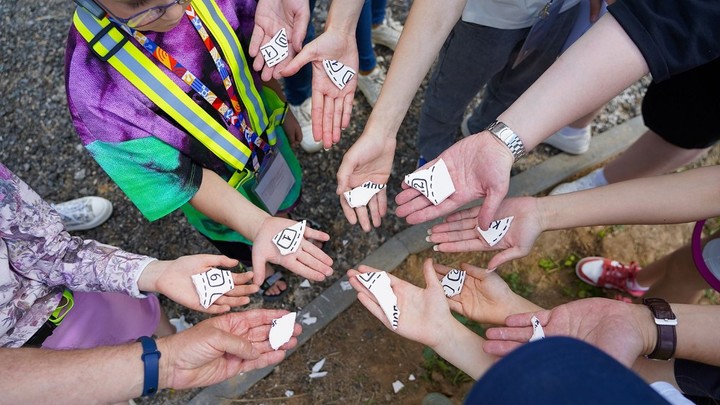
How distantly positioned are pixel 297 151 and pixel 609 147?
2189mm

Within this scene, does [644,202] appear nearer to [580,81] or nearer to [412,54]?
[580,81]

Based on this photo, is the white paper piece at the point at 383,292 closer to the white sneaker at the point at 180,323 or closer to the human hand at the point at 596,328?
the human hand at the point at 596,328

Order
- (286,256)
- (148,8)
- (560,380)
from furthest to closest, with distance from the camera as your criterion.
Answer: (286,256)
(148,8)
(560,380)

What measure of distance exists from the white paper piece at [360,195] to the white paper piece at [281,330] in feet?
1.83

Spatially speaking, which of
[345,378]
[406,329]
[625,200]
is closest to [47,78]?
[345,378]

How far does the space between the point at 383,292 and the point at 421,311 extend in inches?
6.7

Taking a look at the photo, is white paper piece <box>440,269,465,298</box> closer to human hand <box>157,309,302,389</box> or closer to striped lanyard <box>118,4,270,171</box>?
human hand <box>157,309,302,389</box>

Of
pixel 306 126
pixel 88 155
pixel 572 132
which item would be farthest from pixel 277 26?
pixel 572 132

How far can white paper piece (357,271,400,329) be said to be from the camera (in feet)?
6.13

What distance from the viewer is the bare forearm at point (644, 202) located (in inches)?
69.1

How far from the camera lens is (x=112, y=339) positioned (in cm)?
194

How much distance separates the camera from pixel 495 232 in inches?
77.1

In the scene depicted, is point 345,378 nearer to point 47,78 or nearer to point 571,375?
point 571,375

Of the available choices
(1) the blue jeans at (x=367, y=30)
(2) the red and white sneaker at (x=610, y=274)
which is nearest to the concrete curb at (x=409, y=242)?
(2) the red and white sneaker at (x=610, y=274)
